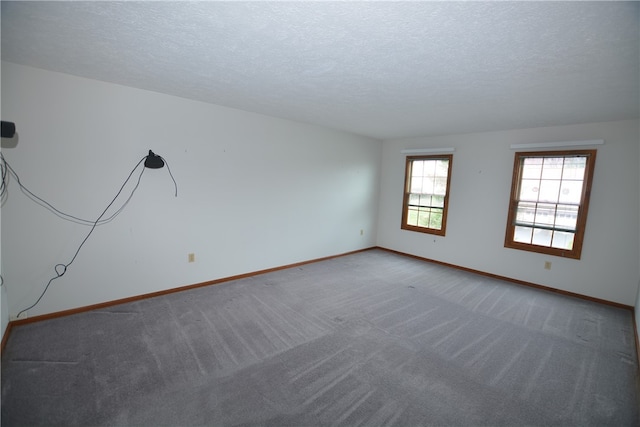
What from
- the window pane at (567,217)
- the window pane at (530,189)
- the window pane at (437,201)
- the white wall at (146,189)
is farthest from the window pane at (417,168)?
the window pane at (567,217)

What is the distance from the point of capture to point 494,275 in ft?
15.4

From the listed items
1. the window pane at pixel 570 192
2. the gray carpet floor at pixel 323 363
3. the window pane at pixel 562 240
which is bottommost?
the gray carpet floor at pixel 323 363

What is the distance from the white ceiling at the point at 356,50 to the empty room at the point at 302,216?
0.02 m

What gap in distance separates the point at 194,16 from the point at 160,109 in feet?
6.36

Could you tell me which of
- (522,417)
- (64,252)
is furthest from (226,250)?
(522,417)

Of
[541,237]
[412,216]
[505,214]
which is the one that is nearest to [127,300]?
[412,216]

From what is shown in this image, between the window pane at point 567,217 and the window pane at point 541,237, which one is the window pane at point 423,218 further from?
the window pane at point 567,217

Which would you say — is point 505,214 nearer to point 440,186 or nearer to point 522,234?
point 522,234

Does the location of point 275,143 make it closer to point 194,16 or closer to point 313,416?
point 194,16

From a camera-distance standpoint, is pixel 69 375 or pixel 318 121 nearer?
pixel 69 375

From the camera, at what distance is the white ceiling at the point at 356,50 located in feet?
5.20

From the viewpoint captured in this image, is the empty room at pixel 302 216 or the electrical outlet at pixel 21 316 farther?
the electrical outlet at pixel 21 316

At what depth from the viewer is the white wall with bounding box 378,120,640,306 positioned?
361 centimetres

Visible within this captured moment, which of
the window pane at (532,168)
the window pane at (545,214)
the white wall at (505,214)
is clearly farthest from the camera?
the window pane at (532,168)
